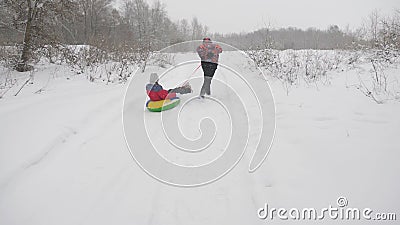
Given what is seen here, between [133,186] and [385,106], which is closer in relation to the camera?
[133,186]

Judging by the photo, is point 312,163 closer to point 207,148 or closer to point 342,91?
point 207,148

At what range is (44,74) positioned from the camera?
1095cm

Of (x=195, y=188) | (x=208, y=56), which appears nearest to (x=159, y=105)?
(x=208, y=56)

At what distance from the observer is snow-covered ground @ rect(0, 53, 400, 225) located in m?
2.62

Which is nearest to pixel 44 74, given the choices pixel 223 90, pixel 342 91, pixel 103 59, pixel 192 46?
pixel 103 59

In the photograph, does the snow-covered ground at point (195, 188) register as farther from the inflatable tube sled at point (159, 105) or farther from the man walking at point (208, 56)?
the man walking at point (208, 56)

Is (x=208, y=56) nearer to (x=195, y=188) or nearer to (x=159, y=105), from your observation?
(x=159, y=105)

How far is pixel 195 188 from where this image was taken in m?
3.17

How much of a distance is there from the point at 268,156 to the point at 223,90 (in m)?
5.04

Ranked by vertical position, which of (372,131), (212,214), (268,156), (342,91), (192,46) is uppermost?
(192,46)

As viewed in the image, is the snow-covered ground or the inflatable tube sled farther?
the inflatable tube sled

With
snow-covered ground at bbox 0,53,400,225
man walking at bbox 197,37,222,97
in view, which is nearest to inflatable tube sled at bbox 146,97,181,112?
snow-covered ground at bbox 0,53,400,225

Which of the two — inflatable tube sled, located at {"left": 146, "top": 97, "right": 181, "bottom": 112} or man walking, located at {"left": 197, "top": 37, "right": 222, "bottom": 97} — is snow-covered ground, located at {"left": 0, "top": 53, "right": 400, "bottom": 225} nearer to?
inflatable tube sled, located at {"left": 146, "top": 97, "right": 181, "bottom": 112}

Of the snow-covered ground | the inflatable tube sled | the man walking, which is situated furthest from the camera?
the man walking
